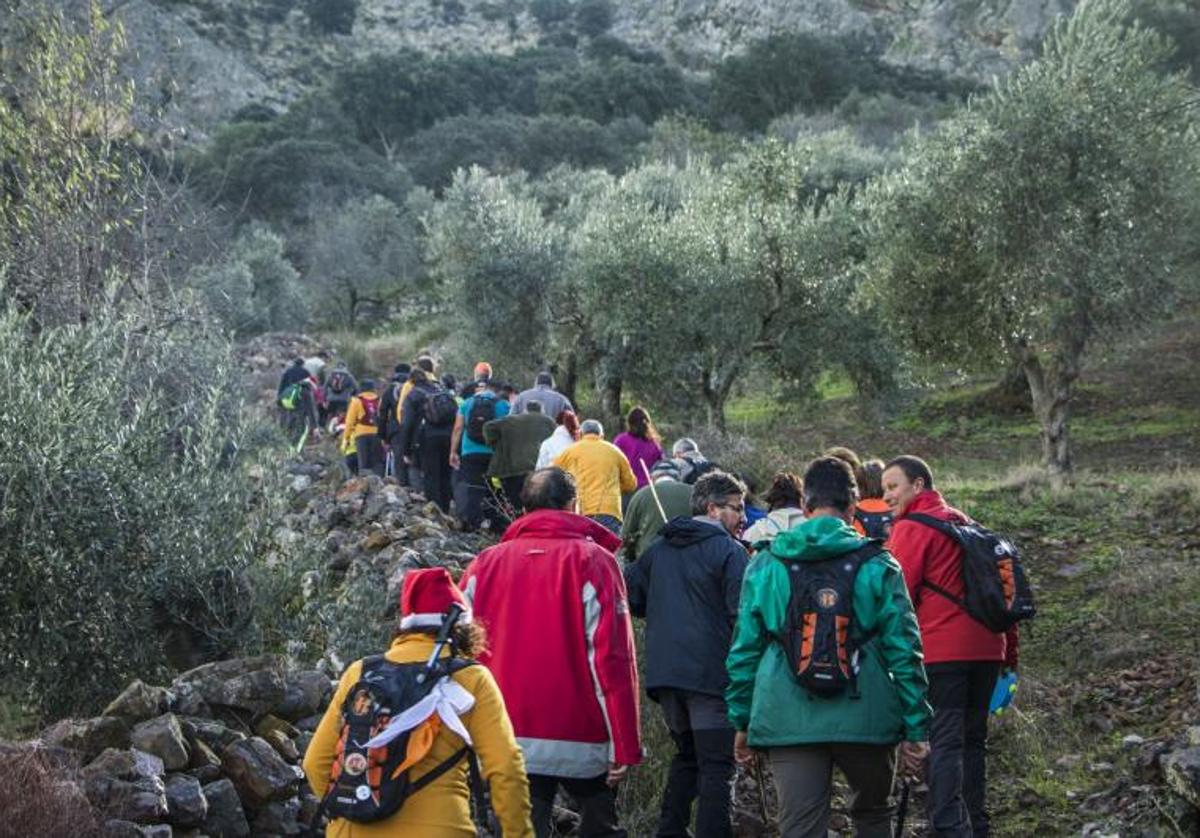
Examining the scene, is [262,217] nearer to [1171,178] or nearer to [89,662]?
[1171,178]

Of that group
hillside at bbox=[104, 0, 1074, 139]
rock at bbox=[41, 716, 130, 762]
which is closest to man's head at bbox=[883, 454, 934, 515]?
rock at bbox=[41, 716, 130, 762]

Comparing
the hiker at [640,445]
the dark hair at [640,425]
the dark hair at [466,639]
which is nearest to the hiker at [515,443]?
the hiker at [640,445]

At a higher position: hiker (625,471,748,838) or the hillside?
the hillside

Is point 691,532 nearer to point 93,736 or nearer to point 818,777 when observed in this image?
point 818,777

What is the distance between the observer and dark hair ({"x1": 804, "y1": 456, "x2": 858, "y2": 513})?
538 centimetres

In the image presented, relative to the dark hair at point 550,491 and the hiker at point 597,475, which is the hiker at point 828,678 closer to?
the dark hair at point 550,491

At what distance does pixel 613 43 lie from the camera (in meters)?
87.5

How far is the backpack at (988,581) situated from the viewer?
6477 mm

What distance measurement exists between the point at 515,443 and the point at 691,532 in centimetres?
700

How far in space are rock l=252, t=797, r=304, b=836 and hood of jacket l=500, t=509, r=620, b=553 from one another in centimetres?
173

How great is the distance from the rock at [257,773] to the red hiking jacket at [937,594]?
10.1 feet

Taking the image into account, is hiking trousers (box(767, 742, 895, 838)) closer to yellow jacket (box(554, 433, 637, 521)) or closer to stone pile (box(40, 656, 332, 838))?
stone pile (box(40, 656, 332, 838))

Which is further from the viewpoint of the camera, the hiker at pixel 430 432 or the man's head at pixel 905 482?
the hiker at pixel 430 432

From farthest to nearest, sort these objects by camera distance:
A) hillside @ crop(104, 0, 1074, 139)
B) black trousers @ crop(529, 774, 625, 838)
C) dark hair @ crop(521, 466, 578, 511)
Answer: hillside @ crop(104, 0, 1074, 139) → dark hair @ crop(521, 466, 578, 511) → black trousers @ crop(529, 774, 625, 838)
